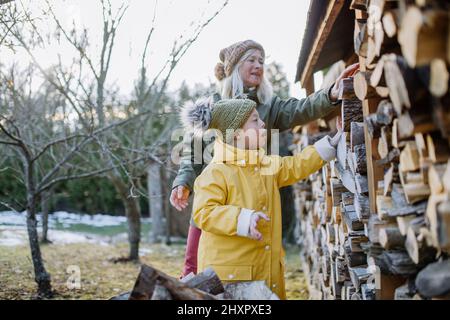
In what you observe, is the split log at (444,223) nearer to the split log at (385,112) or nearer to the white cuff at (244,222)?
the split log at (385,112)

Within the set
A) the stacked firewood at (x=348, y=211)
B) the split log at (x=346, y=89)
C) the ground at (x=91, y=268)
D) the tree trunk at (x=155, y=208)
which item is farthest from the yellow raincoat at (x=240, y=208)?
the tree trunk at (x=155, y=208)

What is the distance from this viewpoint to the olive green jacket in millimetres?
2719

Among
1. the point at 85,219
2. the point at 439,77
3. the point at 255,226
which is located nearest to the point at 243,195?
the point at 255,226

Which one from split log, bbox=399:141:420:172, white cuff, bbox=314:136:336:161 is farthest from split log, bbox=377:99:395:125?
white cuff, bbox=314:136:336:161

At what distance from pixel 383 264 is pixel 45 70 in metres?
3.79

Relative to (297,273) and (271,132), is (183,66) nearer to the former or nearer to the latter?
(271,132)

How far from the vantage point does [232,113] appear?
255 cm

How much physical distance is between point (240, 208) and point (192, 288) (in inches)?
17.8

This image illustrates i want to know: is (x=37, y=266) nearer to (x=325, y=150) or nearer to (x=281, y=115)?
(x=281, y=115)

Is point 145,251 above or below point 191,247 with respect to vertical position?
below

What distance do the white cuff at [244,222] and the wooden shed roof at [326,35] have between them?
45.8 inches

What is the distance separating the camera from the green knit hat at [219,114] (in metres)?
2.54

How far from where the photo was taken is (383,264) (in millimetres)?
1913
